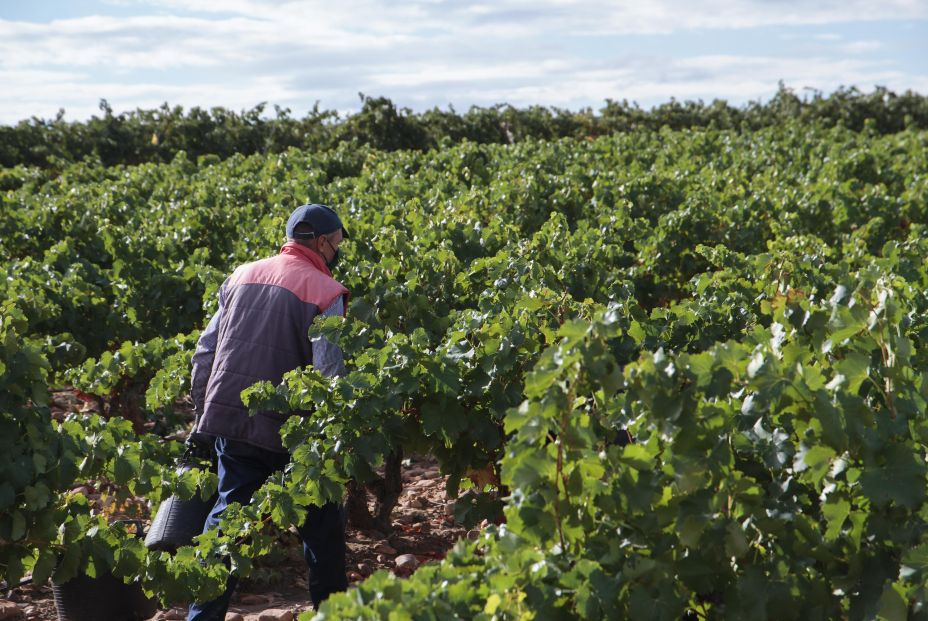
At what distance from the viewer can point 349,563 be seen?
5.79m

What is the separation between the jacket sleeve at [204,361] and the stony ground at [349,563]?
39.5 inches

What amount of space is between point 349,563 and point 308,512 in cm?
129

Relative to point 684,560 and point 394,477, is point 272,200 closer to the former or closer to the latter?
point 394,477

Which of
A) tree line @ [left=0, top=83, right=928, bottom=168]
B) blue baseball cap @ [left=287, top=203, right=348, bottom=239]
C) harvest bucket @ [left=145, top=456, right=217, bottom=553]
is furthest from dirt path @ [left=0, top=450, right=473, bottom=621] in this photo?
tree line @ [left=0, top=83, right=928, bottom=168]

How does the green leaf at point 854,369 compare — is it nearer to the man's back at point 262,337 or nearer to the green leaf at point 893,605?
the green leaf at point 893,605

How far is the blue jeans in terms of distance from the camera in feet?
15.2

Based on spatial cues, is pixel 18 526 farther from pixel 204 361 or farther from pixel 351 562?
pixel 351 562

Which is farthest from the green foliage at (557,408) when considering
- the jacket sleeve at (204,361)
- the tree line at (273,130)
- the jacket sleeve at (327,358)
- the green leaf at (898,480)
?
the tree line at (273,130)

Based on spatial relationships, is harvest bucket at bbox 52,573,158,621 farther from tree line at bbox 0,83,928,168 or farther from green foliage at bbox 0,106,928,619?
tree line at bbox 0,83,928,168

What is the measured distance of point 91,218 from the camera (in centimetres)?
1000

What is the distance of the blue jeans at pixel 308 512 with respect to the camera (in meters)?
4.64

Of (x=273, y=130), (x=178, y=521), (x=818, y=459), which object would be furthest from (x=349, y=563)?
(x=273, y=130)

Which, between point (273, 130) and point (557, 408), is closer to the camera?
point (557, 408)

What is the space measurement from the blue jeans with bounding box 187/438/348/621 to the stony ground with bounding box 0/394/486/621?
21.6 inches
